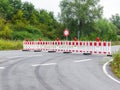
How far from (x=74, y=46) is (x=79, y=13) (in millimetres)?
53440

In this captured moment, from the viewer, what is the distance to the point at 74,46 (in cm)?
3041

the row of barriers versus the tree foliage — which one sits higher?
the tree foliage

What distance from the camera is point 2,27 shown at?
69.6 metres

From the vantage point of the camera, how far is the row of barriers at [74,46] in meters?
27.9

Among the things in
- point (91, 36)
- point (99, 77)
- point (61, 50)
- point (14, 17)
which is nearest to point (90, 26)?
point (91, 36)

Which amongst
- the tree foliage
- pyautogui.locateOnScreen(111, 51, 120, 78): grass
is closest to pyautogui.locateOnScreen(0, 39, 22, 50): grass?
pyautogui.locateOnScreen(111, 51, 120, 78): grass

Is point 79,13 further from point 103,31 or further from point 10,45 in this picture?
point 10,45

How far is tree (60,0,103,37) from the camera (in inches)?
3314

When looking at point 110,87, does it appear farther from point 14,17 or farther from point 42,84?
point 14,17

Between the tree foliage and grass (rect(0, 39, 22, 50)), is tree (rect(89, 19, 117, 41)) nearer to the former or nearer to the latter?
the tree foliage

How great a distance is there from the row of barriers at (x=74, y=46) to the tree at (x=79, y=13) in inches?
1983

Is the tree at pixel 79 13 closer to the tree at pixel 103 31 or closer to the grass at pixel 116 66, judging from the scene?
the tree at pixel 103 31

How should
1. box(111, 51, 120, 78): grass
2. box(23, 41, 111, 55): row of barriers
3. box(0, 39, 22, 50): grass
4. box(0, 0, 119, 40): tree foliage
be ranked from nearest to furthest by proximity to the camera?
box(111, 51, 120, 78): grass
box(23, 41, 111, 55): row of barriers
box(0, 39, 22, 50): grass
box(0, 0, 119, 40): tree foliage

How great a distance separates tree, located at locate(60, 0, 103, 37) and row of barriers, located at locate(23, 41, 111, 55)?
165 feet
